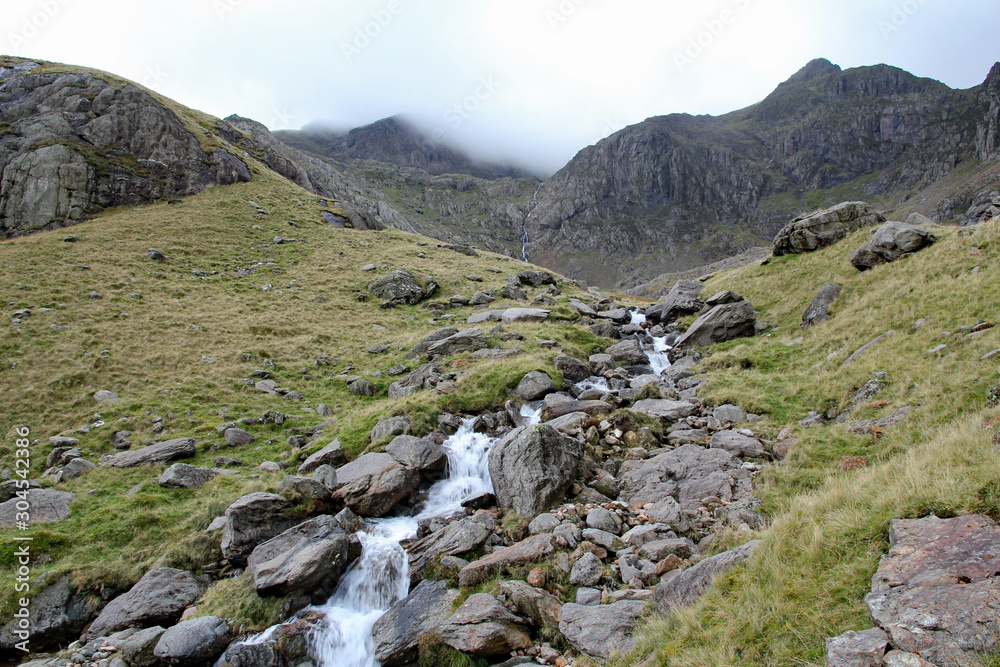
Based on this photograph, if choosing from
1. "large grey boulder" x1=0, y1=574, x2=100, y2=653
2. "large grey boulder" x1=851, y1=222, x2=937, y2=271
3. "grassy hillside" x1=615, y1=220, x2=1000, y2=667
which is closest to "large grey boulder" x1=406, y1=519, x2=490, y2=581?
"grassy hillside" x1=615, y1=220, x2=1000, y2=667

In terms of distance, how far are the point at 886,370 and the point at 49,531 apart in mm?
25154

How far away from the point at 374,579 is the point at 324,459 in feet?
18.1

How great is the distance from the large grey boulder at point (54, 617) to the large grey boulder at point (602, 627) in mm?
10781

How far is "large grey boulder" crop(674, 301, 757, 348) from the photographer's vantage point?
28.1 metres

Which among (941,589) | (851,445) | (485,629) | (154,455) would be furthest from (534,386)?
(941,589)

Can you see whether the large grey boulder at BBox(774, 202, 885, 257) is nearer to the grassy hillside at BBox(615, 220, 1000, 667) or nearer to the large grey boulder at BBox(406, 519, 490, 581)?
the grassy hillside at BBox(615, 220, 1000, 667)

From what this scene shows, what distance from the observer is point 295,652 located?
30.0 feet

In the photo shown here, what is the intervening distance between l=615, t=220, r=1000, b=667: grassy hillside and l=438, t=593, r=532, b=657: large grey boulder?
86.5 inches

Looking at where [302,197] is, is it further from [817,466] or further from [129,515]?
[817,466]

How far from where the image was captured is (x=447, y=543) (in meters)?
11.1

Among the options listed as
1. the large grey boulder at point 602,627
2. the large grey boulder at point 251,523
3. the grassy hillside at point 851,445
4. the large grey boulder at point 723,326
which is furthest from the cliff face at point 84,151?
the grassy hillside at point 851,445

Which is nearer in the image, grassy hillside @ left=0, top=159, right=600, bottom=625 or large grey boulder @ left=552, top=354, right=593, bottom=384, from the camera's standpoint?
grassy hillside @ left=0, top=159, right=600, bottom=625

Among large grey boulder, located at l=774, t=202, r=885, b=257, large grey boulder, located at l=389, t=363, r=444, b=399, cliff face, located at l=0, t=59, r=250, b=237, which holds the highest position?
cliff face, located at l=0, t=59, r=250, b=237

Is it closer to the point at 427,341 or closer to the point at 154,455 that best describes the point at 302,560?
the point at 154,455
